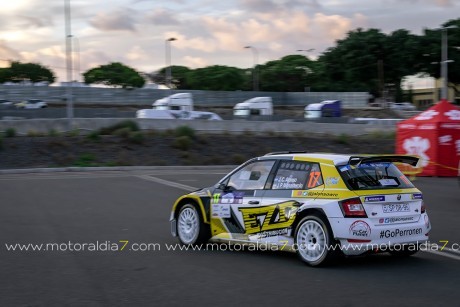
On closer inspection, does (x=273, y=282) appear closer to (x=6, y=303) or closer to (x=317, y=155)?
(x=317, y=155)

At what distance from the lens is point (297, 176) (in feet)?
28.5

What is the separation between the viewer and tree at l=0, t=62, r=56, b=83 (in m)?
109

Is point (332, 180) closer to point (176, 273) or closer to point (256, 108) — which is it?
point (176, 273)

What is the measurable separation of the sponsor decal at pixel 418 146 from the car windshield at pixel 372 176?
16683 millimetres

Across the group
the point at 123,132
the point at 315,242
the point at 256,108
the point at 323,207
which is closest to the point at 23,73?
the point at 256,108

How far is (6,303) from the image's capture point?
22.2 feet

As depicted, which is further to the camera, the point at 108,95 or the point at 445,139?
the point at 108,95

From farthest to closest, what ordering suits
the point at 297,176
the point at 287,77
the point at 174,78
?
the point at 174,78 → the point at 287,77 → the point at 297,176

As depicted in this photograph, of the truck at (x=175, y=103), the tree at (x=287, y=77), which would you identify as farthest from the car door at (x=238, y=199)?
the tree at (x=287, y=77)

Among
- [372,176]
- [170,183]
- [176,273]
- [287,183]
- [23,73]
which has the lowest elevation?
[170,183]

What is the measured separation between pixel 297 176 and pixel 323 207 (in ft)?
2.31

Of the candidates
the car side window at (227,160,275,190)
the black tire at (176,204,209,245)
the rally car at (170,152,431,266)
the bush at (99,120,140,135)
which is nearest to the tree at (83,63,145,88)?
the bush at (99,120,140,135)

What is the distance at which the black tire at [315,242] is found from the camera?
26.4 feet

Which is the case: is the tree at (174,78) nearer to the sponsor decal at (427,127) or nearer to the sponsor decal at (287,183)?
the sponsor decal at (427,127)
